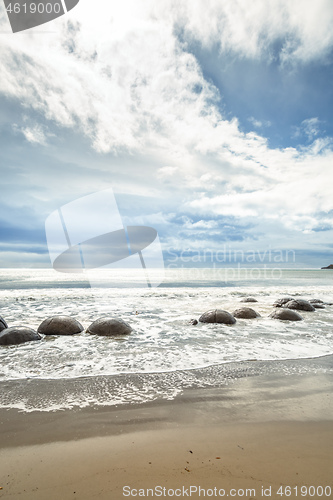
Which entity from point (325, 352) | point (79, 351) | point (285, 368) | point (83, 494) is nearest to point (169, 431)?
point (83, 494)

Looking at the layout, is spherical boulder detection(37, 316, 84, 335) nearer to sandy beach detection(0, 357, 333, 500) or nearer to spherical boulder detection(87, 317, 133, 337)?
spherical boulder detection(87, 317, 133, 337)

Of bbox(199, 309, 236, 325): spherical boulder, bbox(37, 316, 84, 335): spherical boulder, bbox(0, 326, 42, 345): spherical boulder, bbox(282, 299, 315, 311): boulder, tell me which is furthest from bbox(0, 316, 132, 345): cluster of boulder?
bbox(282, 299, 315, 311): boulder

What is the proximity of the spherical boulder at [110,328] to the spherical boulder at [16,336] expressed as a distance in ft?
4.78

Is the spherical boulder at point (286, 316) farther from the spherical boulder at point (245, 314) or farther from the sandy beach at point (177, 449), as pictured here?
the sandy beach at point (177, 449)

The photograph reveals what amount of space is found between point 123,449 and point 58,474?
564 mm

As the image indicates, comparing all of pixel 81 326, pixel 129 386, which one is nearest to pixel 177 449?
pixel 129 386

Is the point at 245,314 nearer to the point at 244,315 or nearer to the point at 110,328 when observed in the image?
the point at 244,315

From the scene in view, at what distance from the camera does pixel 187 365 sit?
4781mm

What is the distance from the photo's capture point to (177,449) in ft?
7.80

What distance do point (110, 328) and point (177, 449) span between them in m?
5.24

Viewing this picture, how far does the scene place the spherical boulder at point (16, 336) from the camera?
20.1 feet

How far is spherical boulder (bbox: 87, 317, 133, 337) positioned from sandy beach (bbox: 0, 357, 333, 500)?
13.6 feet

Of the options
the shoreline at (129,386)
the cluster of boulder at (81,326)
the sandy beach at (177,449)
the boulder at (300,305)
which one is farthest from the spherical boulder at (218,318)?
the sandy beach at (177,449)

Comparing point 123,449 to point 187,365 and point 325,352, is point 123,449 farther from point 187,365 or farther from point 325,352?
point 325,352
